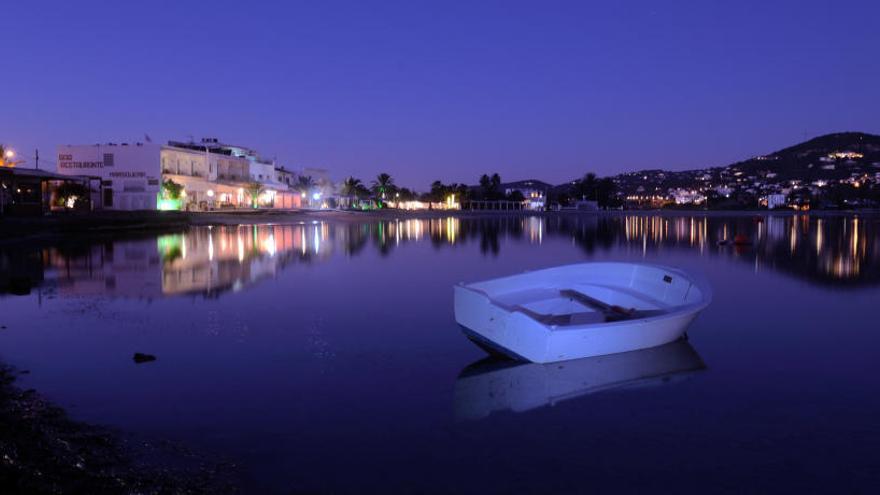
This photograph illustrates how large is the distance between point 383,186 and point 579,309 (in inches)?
4180

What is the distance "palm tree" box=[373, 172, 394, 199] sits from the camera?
115 meters

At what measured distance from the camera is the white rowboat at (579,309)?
27.7ft

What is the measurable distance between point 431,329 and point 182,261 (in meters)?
14.4

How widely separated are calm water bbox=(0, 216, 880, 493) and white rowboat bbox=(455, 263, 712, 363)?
1.14 ft

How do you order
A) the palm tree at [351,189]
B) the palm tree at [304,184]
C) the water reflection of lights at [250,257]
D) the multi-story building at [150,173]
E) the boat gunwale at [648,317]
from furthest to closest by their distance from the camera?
the palm tree at [351,189] < the palm tree at [304,184] < the multi-story building at [150,173] < the water reflection of lights at [250,257] < the boat gunwale at [648,317]

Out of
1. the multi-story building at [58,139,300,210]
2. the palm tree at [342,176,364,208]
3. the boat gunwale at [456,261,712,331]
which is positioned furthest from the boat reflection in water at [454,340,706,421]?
the palm tree at [342,176,364,208]

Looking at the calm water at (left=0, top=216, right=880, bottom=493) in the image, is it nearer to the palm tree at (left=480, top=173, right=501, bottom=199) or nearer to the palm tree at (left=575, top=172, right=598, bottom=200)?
the palm tree at (left=480, top=173, right=501, bottom=199)

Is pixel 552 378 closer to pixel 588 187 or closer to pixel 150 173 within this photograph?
pixel 150 173

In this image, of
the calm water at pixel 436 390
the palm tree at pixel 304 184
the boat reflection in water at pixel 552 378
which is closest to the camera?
the calm water at pixel 436 390

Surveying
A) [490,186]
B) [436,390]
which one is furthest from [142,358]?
[490,186]

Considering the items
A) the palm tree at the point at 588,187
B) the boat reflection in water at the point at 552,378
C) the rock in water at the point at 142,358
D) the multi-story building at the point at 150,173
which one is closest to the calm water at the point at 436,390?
the boat reflection in water at the point at 552,378

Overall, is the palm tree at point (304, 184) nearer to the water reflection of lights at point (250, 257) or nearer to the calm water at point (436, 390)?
the water reflection of lights at point (250, 257)

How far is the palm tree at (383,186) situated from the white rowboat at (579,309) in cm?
10456

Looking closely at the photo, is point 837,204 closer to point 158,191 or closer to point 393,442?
point 158,191
